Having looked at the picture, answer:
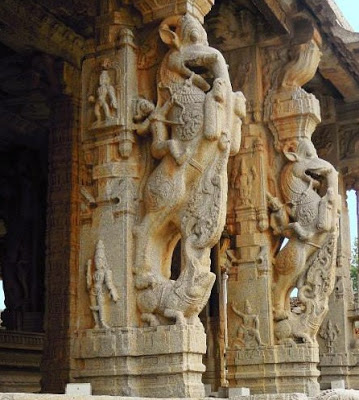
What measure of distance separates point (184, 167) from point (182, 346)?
171cm

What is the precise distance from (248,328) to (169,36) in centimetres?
410

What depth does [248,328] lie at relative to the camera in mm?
10609

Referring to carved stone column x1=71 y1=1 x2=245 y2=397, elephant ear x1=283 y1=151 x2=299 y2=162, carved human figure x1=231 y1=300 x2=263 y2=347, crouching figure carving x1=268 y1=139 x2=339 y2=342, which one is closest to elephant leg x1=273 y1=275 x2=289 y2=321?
crouching figure carving x1=268 y1=139 x2=339 y2=342

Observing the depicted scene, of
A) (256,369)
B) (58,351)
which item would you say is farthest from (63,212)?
(256,369)

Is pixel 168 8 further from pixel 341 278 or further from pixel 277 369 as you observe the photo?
pixel 341 278

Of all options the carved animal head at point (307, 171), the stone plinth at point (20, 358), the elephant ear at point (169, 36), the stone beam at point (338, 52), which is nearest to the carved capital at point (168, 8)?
the elephant ear at point (169, 36)

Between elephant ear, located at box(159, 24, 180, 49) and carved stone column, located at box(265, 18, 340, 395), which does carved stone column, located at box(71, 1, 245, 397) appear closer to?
elephant ear, located at box(159, 24, 180, 49)

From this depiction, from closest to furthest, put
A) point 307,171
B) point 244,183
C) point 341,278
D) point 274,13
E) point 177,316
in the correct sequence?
point 177,316, point 274,13, point 244,183, point 307,171, point 341,278

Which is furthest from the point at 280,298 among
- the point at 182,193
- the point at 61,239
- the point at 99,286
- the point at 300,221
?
the point at 99,286

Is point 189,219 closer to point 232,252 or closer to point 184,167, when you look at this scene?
point 184,167

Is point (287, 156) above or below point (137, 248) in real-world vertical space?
above

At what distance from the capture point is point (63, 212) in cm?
1016

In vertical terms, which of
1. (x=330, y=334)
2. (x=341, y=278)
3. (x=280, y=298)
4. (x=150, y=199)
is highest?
(x=341, y=278)

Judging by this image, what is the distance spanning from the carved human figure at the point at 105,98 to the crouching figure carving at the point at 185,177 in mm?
297
